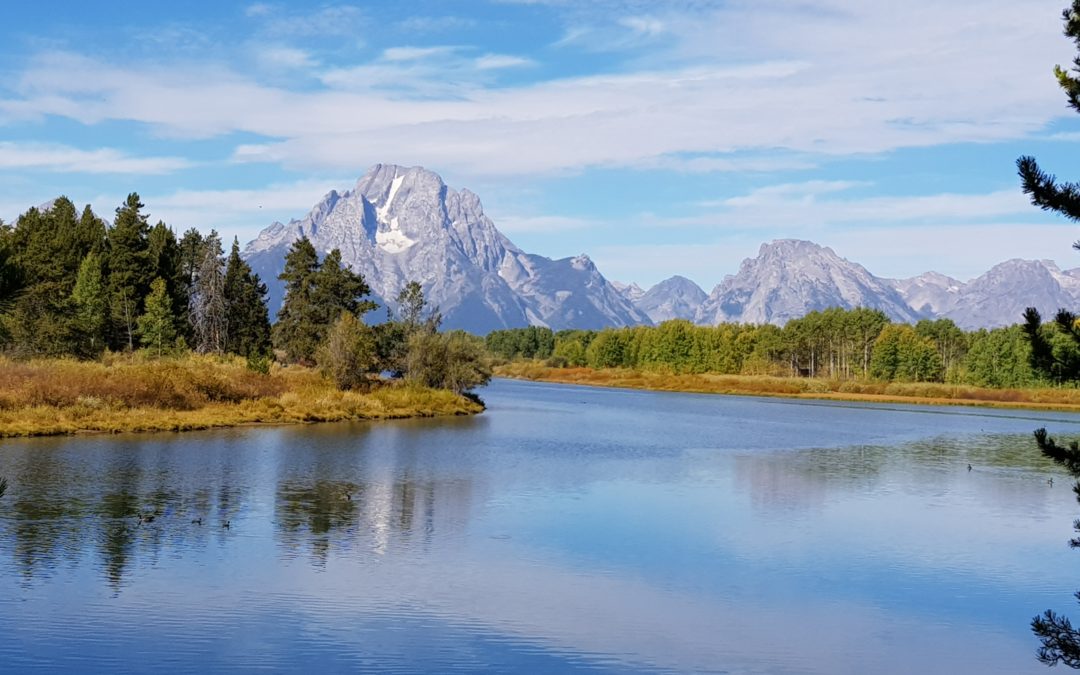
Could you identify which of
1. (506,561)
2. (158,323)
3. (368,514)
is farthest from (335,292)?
(506,561)

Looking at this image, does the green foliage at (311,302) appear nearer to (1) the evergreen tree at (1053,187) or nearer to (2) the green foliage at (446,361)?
(2) the green foliage at (446,361)

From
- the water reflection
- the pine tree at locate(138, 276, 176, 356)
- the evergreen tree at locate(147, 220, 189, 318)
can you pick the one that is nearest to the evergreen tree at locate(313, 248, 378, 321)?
the evergreen tree at locate(147, 220, 189, 318)

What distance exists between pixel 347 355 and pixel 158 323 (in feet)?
68.1

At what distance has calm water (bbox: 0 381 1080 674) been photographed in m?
18.5

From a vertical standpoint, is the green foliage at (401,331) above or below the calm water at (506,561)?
above

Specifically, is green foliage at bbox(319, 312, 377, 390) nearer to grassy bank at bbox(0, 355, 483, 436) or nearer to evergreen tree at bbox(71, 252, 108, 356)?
grassy bank at bbox(0, 355, 483, 436)

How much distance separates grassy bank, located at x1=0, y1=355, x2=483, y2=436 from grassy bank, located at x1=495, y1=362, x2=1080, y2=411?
289ft

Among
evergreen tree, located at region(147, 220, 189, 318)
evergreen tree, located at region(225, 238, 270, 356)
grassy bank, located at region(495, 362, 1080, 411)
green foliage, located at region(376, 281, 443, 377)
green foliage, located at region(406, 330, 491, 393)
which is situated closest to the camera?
green foliage, located at region(406, 330, 491, 393)

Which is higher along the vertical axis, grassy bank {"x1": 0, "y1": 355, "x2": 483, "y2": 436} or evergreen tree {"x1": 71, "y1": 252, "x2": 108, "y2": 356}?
evergreen tree {"x1": 71, "y1": 252, "x2": 108, "y2": 356}

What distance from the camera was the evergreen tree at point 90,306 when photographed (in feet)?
261

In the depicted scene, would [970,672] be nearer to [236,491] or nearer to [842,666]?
[842,666]

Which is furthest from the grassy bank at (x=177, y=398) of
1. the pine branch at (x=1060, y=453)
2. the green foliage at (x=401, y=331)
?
the pine branch at (x=1060, y=453)

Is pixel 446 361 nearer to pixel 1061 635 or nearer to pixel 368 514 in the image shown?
pixel 368 514

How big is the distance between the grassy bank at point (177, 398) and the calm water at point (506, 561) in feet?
14.7
